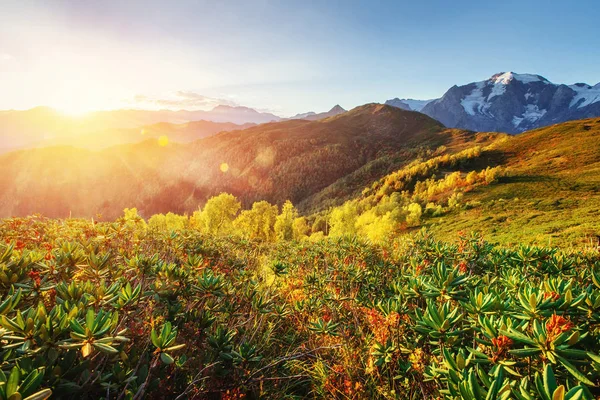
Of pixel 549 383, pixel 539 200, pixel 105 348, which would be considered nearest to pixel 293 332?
pixel 105 348

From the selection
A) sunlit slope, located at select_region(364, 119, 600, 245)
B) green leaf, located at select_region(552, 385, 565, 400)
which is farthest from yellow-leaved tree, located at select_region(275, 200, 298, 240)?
green leaf, located at select_region(552, 385, 565, 400)

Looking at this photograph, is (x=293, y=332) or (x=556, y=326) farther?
(x=293, y=332)

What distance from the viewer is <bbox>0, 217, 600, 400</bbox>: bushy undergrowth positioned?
1897 millimetres

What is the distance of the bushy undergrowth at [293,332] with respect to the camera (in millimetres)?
1897

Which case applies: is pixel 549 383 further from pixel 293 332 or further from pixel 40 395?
pixel 293 332

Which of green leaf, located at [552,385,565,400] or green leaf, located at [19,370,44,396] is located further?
green leaf, located at [19,370,44,396]

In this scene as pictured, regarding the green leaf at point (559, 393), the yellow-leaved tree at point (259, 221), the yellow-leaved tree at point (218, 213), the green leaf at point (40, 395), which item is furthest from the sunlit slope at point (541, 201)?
the yellow-leaved tree at point (218, 213)

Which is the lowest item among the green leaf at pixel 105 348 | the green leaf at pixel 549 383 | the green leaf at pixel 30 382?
the green leaf at pixel 105 348

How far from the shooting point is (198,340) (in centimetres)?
338

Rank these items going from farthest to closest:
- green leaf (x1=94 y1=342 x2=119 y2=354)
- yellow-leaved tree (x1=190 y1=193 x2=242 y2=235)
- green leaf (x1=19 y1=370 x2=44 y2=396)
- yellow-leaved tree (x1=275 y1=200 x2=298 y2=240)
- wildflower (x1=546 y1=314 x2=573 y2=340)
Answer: yellow-leaved tree (x1=190 y1=193 x2=242 y2=235) < yellow-leaved tree (x1=275 y1=200 x2=298 y2=240) < green leaf (x1=94 y1=342 x2=119 y2=354) < wildflower (x1=546 y1=314 x2=573 y2=340) < green leaf (x1=19 y1=370 x2=44 y2=396)

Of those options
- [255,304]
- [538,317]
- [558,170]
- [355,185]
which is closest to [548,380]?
[538,317]

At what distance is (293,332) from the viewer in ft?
17.2

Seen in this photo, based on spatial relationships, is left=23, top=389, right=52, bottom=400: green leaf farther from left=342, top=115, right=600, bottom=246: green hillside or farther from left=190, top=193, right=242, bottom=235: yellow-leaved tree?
left=190, top=193, right=242, bottom=235: yellow-leaved tree

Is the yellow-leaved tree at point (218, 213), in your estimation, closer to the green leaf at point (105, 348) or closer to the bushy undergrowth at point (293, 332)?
the bushy undergrowth at point (293, 332)
